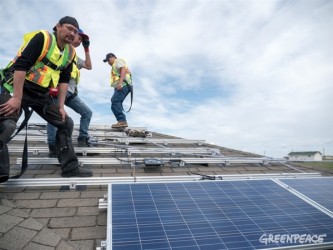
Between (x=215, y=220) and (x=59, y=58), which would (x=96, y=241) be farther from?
(x=59, y=58)

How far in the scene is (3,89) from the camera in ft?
12.0

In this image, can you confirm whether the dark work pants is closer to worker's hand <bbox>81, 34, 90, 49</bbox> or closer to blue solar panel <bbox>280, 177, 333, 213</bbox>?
worker's hand <bbox>81, 34, 90, 49</bbox>

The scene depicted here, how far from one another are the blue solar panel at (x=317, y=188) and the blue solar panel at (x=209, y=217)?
10.6 inches

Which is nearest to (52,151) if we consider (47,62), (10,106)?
(10,106)

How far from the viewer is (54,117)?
4117 mm

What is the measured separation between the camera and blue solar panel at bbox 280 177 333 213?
358 centimetres

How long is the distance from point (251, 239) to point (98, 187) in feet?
7.51

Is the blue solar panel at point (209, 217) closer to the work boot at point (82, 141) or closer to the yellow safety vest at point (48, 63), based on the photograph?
the yellow safety vest at point (48, 63)

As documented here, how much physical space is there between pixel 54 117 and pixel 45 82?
58 centimetres

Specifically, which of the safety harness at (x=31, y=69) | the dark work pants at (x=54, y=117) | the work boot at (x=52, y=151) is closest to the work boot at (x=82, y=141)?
the work boot at (x=52, y=151)

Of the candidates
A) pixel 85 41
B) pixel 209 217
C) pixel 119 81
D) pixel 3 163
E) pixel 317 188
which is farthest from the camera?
pixel 119 81

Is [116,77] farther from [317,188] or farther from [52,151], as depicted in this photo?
[317,188]

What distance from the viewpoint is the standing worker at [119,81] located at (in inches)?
310

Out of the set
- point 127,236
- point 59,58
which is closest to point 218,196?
point 127,236
